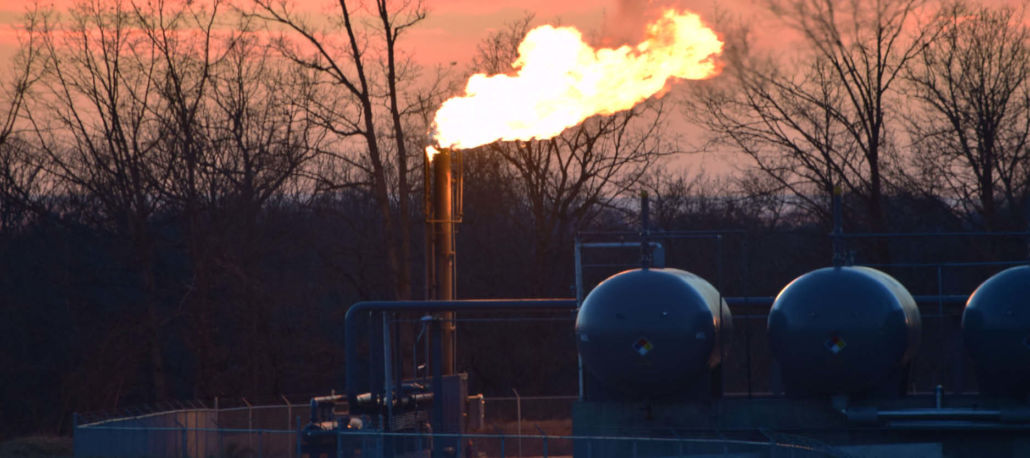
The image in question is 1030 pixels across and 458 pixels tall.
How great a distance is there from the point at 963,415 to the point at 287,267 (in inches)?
1328

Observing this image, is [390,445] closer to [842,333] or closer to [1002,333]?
[842,333]

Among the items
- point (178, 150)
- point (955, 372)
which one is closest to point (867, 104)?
point (955, 372)

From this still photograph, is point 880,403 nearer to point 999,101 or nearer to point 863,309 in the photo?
point 863,309

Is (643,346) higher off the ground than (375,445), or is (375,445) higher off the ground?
(643,346)

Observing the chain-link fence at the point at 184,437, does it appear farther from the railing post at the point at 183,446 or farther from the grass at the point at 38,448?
the grass at the point at 38,448

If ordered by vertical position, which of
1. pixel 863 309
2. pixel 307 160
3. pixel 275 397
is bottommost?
pixel 275 397

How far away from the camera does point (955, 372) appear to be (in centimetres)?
2125

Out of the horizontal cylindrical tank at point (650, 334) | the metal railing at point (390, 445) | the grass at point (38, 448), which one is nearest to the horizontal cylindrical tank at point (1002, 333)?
the metal railing at point (390, 445)

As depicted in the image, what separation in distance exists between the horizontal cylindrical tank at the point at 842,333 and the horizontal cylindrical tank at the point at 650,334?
119cm

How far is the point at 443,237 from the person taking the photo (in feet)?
98.4

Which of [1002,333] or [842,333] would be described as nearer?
[842,333]

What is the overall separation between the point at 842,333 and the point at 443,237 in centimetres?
1368

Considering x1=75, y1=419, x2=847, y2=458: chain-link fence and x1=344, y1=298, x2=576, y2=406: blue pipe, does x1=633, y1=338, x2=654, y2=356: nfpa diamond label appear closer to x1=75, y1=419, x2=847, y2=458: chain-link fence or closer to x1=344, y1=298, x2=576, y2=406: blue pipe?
x1=75, y1=419, x2=847, y2=458: chain-link fence

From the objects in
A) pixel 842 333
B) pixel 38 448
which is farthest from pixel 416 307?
pixel 38 448
